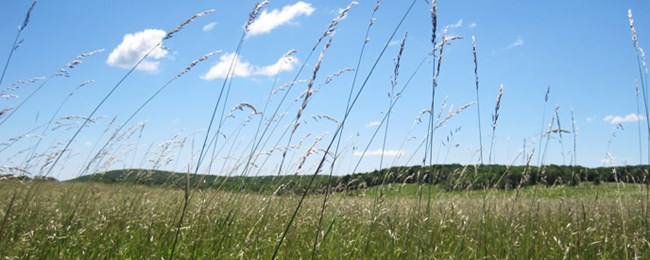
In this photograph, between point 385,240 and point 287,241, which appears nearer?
point 287,241

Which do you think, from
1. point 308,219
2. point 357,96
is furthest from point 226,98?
point 308,219

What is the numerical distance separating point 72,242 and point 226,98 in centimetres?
129

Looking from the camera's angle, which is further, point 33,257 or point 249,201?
point 249,201

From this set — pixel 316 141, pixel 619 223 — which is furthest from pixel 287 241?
pixel 619 223

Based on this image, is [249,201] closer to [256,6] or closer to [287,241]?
[287,241]

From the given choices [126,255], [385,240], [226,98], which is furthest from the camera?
[385,240]

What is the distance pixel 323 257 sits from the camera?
3.05m

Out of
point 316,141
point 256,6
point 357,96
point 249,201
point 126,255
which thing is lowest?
point 126,255

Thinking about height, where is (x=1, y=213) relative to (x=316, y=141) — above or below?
below

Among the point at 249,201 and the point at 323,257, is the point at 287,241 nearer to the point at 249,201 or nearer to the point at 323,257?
the point at 323,257

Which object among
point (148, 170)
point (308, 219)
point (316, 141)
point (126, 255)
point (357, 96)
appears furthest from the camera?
point (148, 170)

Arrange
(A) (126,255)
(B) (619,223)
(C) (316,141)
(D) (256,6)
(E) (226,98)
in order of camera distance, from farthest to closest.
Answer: (B) (619,223) < (A) (126,255) < (E) (226,98) < (D) (256,6) < (C) (316,141)

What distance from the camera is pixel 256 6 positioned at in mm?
2238

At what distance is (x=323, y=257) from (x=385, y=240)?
3.25 feet
